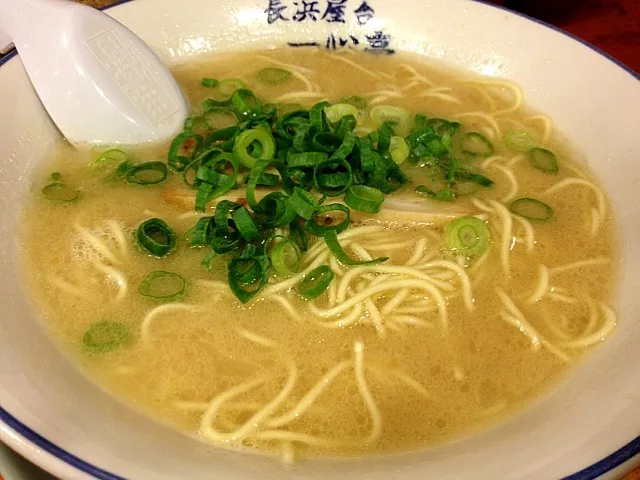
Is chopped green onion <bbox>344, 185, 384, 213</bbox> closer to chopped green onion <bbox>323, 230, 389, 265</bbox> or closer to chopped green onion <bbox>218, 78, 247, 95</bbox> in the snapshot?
chopped green onion <bbox>323, 230, 389, 265</bbox>

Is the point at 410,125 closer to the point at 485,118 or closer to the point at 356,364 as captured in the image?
the point at 485,118

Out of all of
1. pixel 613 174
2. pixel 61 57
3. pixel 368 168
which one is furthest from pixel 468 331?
pixel 61 57

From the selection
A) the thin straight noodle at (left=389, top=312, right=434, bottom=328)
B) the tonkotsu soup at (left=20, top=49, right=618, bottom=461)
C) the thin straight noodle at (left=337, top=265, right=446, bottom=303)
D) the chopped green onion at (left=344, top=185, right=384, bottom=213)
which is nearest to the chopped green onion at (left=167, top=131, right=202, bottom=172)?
the tonkotsu soup at (left=20, top=49, right=618, bottom=461)

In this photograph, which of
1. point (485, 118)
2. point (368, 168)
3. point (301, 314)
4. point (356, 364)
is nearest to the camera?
point (356, 364)

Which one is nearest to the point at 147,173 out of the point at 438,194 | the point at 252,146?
the point at 252,146

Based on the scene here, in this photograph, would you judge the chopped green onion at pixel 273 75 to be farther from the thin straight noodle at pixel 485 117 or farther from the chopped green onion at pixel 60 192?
the chopped green onion at pixel 60 192
